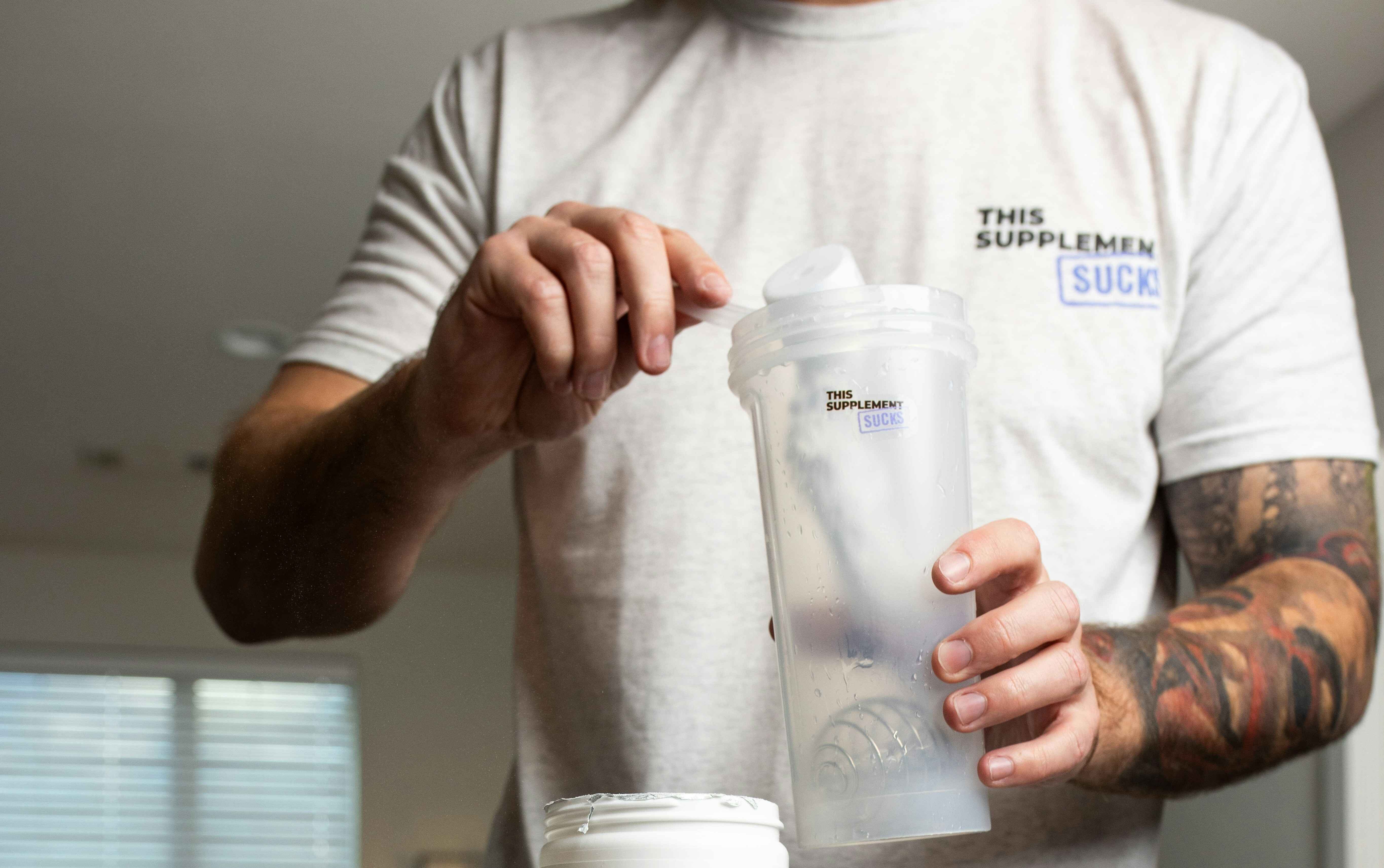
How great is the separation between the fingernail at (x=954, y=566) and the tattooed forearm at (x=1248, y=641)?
0.19 metres

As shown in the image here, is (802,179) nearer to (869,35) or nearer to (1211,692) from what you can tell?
(869,35)

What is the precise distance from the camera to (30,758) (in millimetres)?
406

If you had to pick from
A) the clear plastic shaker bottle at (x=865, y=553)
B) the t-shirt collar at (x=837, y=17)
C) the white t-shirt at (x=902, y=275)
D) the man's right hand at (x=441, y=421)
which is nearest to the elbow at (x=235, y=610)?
the man's right hand at (x=441, y=421)

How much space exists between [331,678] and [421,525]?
75 mm

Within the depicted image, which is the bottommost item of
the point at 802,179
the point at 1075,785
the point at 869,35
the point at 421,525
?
the point at 1075,785

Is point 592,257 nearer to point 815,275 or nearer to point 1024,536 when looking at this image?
point 815,275

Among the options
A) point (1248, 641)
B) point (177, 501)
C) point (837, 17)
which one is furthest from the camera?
point (837, 17)

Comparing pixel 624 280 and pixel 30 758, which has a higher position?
pixel 624 280

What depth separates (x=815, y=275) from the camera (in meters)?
0.42

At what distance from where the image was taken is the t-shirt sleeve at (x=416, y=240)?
62 centimetres

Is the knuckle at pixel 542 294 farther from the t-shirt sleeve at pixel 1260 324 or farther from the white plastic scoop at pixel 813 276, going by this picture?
the t-shirt sleeve at pixel 1260 324

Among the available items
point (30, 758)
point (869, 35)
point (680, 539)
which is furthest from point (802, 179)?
point (30, 758)

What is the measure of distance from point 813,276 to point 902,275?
256mm

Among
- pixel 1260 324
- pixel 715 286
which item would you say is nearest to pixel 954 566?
pixel 715 286
